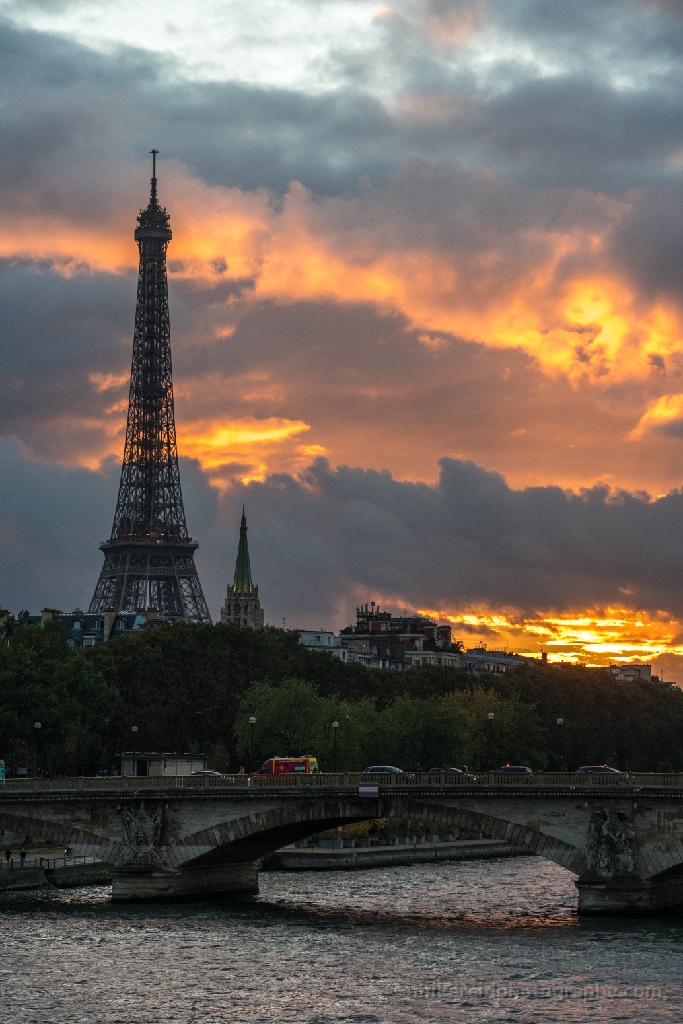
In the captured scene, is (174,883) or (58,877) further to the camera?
(58,877)

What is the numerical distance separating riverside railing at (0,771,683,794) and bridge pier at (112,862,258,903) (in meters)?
3.99

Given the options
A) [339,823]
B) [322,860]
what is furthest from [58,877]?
[322,860]

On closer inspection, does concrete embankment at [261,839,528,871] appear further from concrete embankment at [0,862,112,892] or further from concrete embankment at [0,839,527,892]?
concrete embankment at [0,862,112,892]

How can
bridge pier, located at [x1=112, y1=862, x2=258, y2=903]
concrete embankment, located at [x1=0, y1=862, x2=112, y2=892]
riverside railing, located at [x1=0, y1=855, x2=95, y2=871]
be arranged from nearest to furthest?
bridge pier, located at [x1=112, y1=862, x2=258, y2=903] < concrete embankment, located at [x1=0, y1=862, x2=112, y2=892] < riverside railing, located at [x1=0, y1=855, x2=95, y2=871]

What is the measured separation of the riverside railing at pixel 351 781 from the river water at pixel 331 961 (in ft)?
17.7

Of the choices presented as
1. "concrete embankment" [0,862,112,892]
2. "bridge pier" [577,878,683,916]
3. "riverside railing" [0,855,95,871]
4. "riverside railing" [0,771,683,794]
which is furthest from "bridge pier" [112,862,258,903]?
"bridge pier" [577,878,683,916]

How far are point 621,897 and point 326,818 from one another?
14.5 metres

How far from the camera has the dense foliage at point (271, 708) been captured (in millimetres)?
124562

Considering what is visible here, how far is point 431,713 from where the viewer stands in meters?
136

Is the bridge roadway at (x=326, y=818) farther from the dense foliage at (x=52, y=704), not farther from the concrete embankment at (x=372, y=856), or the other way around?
the dense foliage at (x=52, y=704)

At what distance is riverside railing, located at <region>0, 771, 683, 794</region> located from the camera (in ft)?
249

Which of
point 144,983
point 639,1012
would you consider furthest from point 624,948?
point 144,983

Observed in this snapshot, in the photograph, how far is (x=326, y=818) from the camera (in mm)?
79375

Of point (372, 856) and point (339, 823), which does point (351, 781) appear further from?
point (372, 856)
